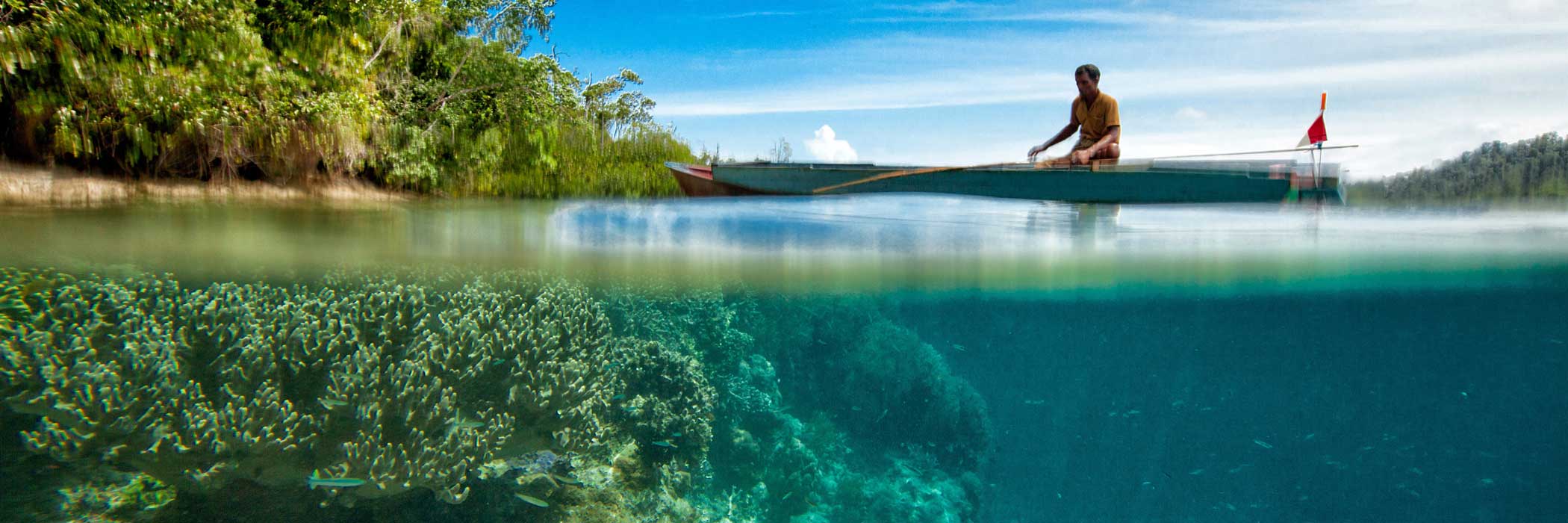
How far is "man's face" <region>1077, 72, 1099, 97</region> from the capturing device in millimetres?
8758

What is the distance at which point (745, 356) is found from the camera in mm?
9570

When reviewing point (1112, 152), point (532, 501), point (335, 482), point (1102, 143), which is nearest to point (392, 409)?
point (335, 482)

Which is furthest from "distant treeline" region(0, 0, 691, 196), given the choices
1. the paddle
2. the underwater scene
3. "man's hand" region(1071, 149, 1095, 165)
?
"man's hand" region(1071, 149, 1095, 165)

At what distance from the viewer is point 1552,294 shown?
1386 cm

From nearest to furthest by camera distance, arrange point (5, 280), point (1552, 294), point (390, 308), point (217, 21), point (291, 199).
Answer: point (390, 308) → point (5, 280) → point (217, 21) → point (291, 199) → point (1552, 294)

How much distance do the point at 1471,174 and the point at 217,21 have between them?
1752 cm

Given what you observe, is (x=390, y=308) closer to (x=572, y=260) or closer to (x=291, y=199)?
(x=572, y=260)

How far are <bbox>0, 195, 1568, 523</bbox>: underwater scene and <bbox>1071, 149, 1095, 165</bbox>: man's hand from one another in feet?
2.50

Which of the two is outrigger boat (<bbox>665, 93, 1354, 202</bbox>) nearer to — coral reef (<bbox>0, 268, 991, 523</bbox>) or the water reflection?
the water reflection

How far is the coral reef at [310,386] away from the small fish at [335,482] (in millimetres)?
39

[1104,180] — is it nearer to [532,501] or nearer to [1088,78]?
[1088,78]

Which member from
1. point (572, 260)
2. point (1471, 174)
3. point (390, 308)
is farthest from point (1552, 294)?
point (390, 308)

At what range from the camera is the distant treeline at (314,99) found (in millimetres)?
8383

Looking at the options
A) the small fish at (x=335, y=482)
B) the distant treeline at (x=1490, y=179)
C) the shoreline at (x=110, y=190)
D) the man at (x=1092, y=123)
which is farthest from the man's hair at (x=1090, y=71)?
the shoreline at (x=110, y=190)
